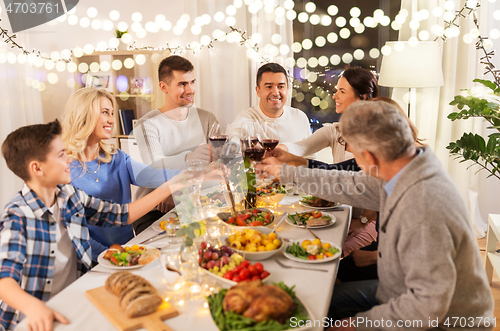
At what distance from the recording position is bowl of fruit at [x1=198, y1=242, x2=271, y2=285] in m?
1.17

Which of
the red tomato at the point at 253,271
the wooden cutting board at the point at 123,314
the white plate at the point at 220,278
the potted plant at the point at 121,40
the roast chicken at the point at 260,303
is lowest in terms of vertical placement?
the wooden cutting board at the point at 123,314

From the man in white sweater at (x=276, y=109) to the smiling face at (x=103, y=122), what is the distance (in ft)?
3.35

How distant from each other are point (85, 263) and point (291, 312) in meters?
0.90

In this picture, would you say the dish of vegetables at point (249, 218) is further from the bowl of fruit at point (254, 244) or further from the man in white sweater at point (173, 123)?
the man in white sweater at point (173, 123)

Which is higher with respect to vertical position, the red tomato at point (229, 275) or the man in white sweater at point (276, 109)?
the man in white sweater at point (276, 109)

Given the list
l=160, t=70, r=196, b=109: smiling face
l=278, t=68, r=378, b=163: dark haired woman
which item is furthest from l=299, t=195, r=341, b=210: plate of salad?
l=160, t=70, r=196, b=109: smiling face

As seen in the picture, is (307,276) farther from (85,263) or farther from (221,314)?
(85,263)

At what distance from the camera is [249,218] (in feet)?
5.48

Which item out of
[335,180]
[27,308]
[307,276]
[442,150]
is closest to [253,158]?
[335,180]

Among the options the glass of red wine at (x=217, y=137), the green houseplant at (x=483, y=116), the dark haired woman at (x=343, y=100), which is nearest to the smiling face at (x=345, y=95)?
the dark haired woman at (x=343, y=100)

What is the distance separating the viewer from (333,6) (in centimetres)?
405

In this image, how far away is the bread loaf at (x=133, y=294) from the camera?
100cm

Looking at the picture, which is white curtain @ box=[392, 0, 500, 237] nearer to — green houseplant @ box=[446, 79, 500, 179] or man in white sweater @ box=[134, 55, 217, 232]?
green houseplant @ box=[446, 79, 500, 179]

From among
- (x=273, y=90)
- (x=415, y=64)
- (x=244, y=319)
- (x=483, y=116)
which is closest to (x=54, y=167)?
(x=244, y=319)
